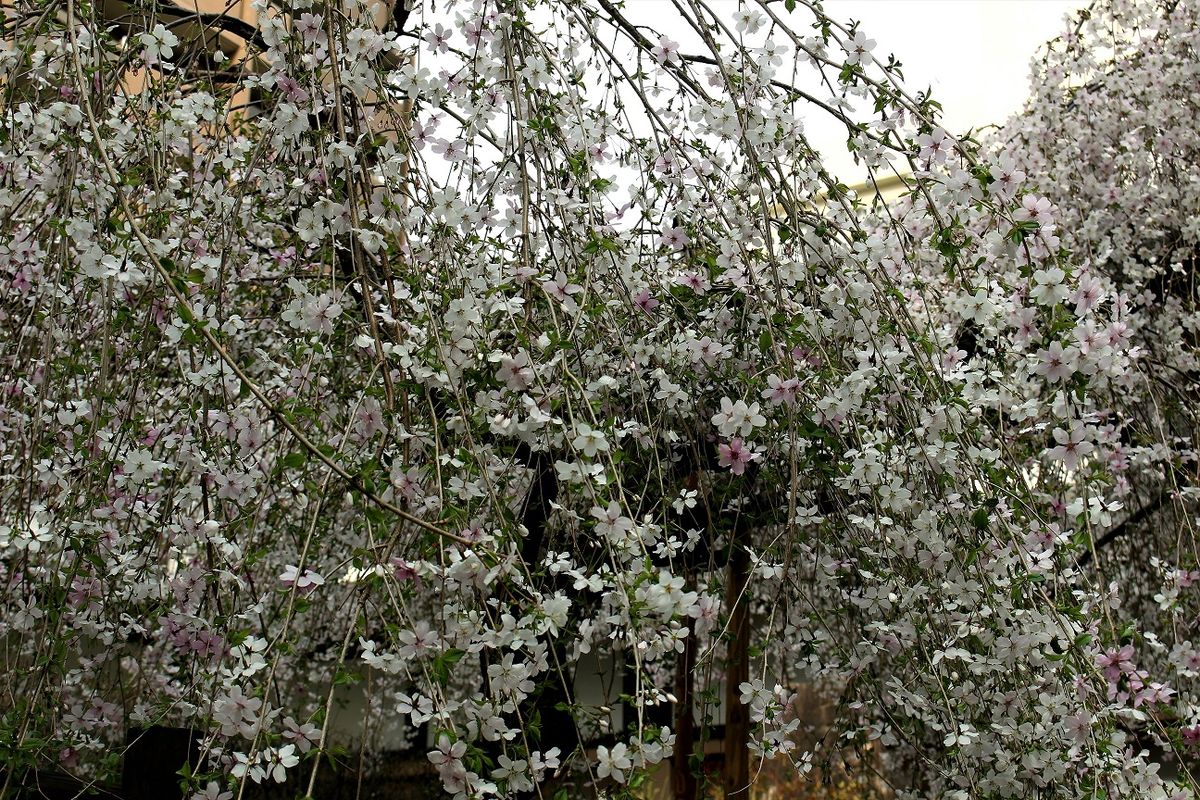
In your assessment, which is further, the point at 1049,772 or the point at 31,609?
the point at 31,609

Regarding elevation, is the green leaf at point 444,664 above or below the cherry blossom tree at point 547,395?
below

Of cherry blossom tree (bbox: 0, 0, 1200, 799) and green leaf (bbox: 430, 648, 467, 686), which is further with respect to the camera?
cherry blossom tree (bbox: 0, 0, 1200, 799)

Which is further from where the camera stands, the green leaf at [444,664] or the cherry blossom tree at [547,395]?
the cherry blossom tree at [547,395]

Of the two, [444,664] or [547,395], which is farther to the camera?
[547,395]

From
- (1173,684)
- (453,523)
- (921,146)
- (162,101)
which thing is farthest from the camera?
(1173,684)

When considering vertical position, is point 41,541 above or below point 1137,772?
above

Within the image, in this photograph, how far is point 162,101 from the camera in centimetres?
198

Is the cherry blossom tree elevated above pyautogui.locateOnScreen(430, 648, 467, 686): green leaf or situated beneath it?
elevated above

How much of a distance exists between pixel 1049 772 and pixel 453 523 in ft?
3.58

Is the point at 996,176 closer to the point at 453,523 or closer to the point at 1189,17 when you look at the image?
the point at 453,523

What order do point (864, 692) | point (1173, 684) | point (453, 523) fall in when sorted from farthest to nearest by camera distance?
point (1173, 684) → point (864, 692) → point (453, 523)

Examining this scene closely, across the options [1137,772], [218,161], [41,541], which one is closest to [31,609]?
[41,541]

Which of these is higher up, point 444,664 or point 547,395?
point 547,395

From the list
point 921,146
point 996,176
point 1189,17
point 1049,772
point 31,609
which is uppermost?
point 1189,17
